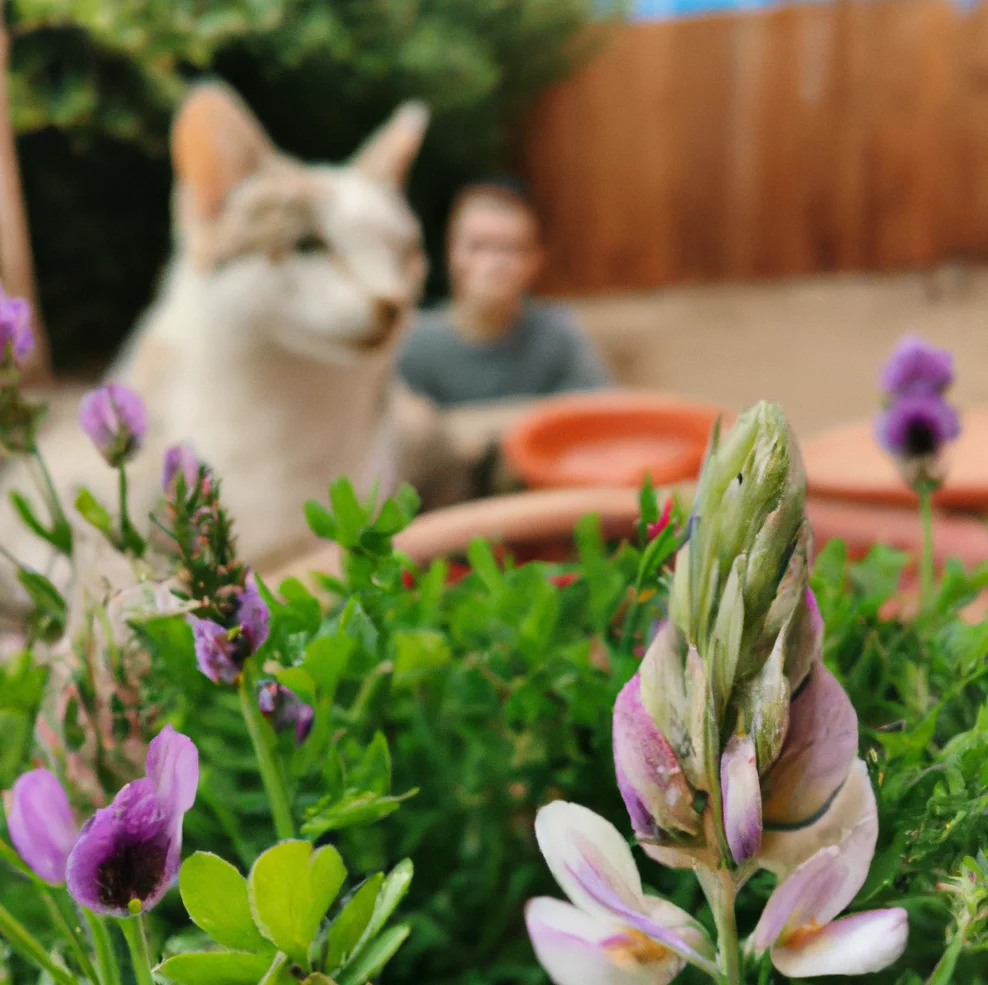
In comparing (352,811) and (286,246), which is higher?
(286,246)

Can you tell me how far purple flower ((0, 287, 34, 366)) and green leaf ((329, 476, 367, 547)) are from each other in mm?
82

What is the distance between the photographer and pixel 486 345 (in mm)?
1968

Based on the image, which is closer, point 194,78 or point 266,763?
point 266,763

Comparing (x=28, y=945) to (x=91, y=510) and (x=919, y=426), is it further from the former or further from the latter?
(x=919, y=426)

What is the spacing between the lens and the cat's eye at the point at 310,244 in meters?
0.92

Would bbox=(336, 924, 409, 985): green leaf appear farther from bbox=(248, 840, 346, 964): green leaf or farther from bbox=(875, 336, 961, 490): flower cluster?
bbox=(875, 336, 961, 490): flower cluster

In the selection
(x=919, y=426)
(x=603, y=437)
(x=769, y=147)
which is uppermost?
(x=769, y=147)

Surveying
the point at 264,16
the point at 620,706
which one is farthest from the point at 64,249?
the point at 620,706

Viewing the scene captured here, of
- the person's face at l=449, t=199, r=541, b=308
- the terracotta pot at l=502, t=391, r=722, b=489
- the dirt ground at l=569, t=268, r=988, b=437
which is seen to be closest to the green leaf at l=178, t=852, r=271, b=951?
the terracotta pot at l=502, t=391, r=722, b=489

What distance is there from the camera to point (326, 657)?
0.72ft

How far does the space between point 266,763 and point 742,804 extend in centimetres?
10

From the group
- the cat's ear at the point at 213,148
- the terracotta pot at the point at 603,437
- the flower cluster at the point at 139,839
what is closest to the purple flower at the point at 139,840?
the flower cluster at the point at 139,839

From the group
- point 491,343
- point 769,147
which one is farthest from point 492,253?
point 769,147

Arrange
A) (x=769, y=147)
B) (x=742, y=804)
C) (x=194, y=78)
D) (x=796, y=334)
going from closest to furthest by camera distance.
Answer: (x=742, y=804), (x=194, y=78), (x=796, y=334), (x=769, y=147)
